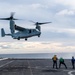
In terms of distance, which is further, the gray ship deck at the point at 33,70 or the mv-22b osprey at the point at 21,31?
the mv-22b osprey at the point at 21,31

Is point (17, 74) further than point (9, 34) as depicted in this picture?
No

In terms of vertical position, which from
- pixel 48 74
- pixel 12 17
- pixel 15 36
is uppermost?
pixel 12 17

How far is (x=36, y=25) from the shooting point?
67000mm

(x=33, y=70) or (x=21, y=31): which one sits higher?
(x=21, y=31)

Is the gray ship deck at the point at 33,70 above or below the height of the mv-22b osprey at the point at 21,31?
below

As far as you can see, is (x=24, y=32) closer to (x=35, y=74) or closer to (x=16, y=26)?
(x=16, y=26)

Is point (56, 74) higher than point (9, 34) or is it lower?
lower

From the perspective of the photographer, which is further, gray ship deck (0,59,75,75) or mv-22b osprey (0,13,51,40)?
mv-22b osprey (0,13,51,40)

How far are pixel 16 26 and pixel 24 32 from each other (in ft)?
6.80

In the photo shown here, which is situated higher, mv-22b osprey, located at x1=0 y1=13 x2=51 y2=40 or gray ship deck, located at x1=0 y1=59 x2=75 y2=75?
mv-22b osprey, located at x1=0 y1=13 x2=51 y2=40

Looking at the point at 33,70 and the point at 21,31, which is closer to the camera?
the point at 33,70

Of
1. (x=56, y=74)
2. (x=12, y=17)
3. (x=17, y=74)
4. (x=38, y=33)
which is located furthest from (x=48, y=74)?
(x=12, y=17)

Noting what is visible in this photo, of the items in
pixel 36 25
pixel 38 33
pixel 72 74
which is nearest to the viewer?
pixel 72 74

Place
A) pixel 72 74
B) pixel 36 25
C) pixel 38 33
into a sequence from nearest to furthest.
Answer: pixel 72 74 → pixel 38 33 → pixel 36 25
